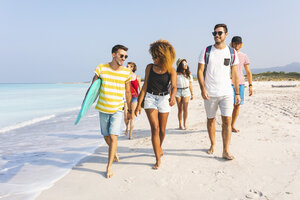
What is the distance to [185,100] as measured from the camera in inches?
254

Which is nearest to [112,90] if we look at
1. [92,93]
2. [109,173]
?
[92,93]

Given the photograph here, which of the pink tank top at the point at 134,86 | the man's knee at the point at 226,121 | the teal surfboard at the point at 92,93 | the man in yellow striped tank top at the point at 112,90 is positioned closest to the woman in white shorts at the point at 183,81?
the pink tank top at the point at 134,86

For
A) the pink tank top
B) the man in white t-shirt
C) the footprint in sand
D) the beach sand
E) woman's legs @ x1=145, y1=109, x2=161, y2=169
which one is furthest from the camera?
the pink tank top

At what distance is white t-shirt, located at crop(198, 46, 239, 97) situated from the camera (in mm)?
3855

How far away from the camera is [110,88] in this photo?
3547 mm

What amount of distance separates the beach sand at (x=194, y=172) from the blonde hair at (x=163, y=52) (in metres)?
1.71

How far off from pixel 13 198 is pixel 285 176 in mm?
3740

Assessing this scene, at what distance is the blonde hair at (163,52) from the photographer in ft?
11.6

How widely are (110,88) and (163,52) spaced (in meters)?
1.01

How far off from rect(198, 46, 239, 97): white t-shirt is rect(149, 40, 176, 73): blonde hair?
633mm

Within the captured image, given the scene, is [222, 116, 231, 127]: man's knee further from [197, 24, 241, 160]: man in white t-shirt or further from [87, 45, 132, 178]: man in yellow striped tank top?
[87, 45, 132, 178]: man in yellow striped tank top

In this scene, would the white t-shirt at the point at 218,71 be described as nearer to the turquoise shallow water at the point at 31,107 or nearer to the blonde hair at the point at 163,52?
the blonde hair at the point at 163,52

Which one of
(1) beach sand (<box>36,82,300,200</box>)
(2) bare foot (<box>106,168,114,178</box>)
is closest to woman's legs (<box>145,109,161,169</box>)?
(1) beach sand (<box>36,82,300,200</box>)

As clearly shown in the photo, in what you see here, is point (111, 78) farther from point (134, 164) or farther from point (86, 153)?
point (86, 153)
